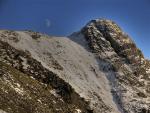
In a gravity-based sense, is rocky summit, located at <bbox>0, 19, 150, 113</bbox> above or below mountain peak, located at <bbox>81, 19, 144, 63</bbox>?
below

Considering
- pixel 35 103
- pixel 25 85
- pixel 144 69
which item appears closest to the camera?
pixel 35 103

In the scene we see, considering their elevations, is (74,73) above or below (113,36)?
below

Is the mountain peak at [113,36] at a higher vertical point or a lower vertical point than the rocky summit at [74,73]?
higher

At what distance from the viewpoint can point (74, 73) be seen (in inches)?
2820

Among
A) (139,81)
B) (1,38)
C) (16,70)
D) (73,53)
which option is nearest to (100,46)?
(73,53)

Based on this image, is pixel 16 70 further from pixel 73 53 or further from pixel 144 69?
pixel 144 69

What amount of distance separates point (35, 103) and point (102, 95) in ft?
67.8

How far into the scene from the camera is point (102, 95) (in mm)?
67500

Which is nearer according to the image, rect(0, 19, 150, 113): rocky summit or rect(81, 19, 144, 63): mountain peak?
rect(0, 19, 150, 113): rocky summit

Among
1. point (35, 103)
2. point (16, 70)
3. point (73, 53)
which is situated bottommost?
point (35, 103)

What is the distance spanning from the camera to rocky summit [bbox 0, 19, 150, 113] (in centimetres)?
5314

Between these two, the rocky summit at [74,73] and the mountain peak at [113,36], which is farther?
the mountain peak at [113,36]

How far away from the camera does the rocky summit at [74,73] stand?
53.1 metres

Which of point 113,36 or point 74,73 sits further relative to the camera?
point 113,36
